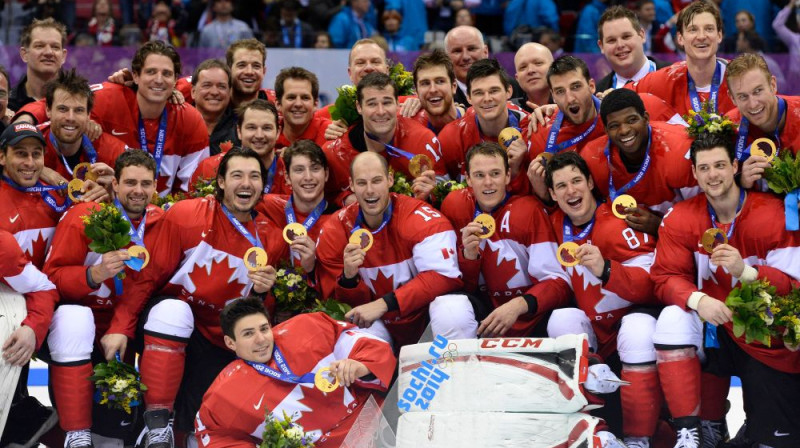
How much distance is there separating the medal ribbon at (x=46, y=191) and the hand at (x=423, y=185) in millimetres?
1803

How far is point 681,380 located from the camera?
17.2 ft

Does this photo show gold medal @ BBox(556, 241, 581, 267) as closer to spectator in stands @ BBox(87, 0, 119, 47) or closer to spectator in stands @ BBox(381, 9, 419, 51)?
spectator in stands @ BBox(381, 9, 419, 51)

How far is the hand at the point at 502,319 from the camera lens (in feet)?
18.7

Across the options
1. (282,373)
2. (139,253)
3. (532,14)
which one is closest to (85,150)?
(139,253)

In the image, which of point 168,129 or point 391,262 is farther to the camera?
point 168,129

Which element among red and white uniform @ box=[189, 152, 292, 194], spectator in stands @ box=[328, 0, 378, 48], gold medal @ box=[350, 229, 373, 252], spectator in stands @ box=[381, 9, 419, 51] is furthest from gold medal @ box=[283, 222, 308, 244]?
spectator in stands @ box=[381, 9, 419, 51]

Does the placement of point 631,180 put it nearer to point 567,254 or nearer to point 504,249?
point 567,254

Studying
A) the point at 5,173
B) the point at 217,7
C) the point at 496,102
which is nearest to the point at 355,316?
the point at 496,102

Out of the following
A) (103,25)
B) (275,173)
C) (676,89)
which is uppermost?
(103,25)

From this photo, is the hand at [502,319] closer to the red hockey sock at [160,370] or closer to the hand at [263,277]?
the hand at [263,277]

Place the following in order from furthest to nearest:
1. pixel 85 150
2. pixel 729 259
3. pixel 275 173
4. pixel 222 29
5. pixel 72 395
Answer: pixel 222 29
pixel 275 173
pixel 85 150
pixel 72 395
pixel 729 259

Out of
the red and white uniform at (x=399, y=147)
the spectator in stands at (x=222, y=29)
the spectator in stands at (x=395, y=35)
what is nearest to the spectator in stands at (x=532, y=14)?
the spectator in stands at (x=395, y=35)

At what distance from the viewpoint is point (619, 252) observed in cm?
563

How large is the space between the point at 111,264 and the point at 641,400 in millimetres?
2605
